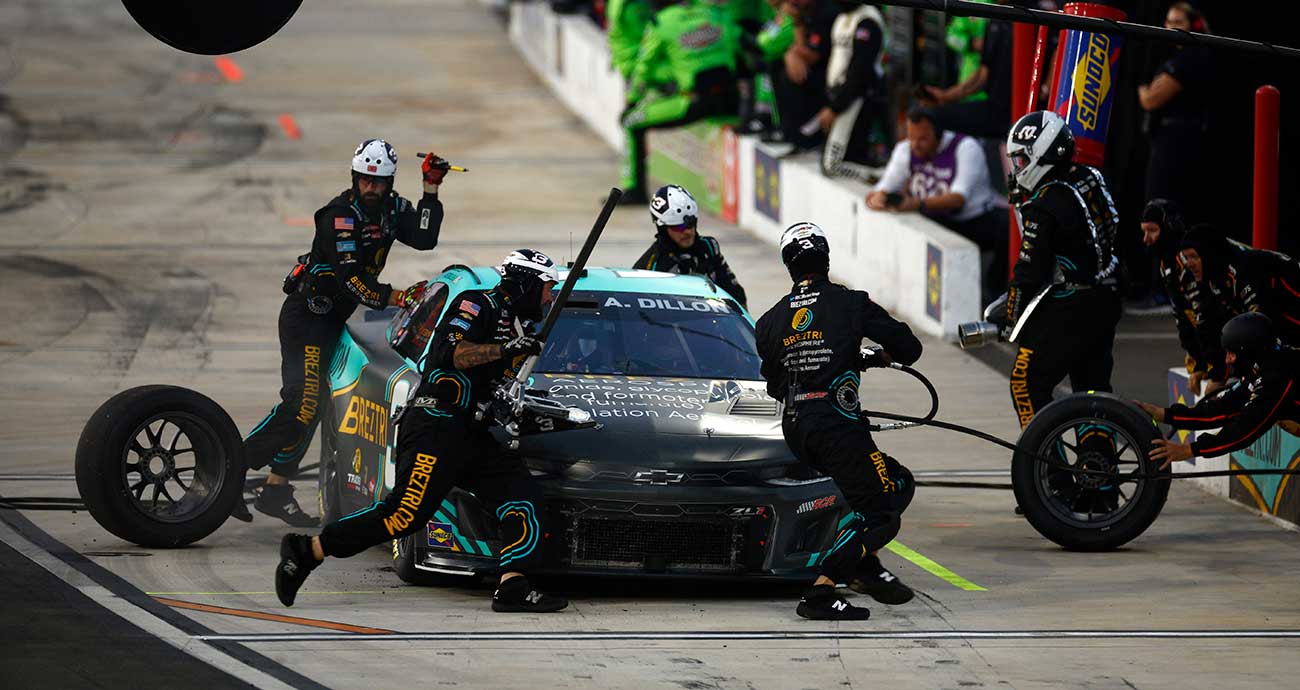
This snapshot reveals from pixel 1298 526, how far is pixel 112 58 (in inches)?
1042

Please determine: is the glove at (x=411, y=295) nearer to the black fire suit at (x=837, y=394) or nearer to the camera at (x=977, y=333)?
the black fire suit at (x=837, y=394)

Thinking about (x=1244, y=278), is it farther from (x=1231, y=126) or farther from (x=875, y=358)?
(x=1231, y=126)

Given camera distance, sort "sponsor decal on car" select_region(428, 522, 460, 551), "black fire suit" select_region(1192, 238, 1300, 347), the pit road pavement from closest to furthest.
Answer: the pit road pavement → "sponsor decal on car" select_region(428, 522, 460, 551) → "black fire suit" select_region(1192, 238, 1300, 347)

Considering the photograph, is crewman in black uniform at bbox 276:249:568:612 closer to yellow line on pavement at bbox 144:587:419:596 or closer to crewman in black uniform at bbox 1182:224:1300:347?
yellow line on pavement at bbox 144:587:419:596

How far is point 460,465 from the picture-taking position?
8945mm

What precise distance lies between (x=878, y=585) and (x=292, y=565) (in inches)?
94.9

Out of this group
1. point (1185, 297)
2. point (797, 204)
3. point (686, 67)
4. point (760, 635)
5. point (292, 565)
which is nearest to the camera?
point (760, 635)

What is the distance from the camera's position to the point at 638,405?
9.55 m

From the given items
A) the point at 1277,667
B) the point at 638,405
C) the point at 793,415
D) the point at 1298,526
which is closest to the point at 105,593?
the point at 638,405

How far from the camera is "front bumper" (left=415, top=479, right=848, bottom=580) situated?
29.2ft

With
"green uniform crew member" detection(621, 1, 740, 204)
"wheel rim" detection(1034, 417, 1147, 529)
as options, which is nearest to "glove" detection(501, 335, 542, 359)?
"wheel rim" detection(1034, 417, 1147, 529)

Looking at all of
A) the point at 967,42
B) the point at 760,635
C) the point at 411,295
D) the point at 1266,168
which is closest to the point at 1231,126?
the point at 967,42

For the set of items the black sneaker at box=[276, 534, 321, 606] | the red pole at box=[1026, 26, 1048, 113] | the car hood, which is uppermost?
the red pole at box=[1026, 26, 1048, 113]

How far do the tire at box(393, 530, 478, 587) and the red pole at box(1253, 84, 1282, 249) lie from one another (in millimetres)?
4854
